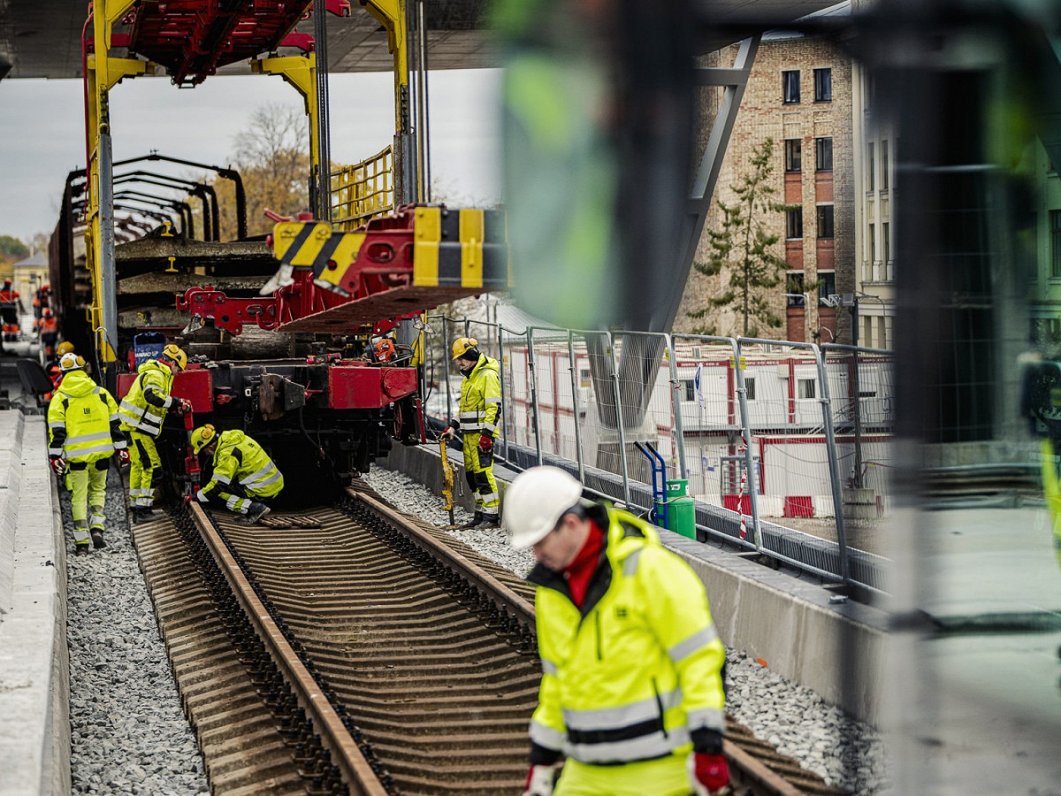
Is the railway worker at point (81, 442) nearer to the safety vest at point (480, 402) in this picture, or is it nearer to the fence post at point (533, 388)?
the safety vest at point (480, 402)

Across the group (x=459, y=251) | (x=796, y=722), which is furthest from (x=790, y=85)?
(x=796, y=722)

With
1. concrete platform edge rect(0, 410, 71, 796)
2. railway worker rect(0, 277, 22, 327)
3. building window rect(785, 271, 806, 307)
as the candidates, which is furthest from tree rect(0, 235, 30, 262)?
concrete platform edge rect(0, 410, 71, 796)

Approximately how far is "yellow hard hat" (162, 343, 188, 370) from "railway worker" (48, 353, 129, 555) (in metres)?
0.87

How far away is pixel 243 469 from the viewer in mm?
13523

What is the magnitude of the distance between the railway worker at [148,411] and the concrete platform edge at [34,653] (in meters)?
0.92

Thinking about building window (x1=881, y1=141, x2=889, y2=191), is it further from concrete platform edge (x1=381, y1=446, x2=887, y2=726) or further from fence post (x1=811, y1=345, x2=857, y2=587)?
fence post (x1=811, y1=345, x2=857, y2=587)

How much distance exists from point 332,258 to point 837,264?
375 cm

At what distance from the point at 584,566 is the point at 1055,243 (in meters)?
1.47

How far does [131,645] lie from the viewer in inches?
350

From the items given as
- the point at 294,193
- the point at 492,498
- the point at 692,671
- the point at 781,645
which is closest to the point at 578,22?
the point at 692,671

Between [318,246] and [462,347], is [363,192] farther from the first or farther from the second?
[318,246]

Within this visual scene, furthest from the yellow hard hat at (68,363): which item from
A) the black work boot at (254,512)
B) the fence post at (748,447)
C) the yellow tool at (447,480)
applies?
the fence post at (748,447)

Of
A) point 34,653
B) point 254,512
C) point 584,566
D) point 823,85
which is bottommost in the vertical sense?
point 254,512

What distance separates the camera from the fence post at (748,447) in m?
8.75
